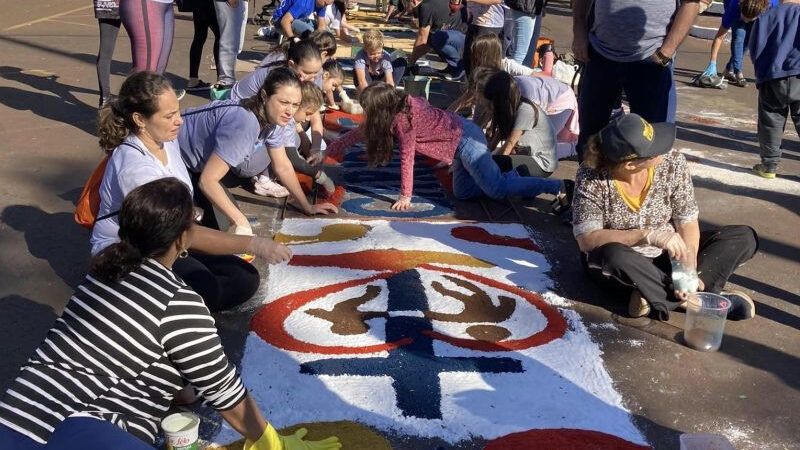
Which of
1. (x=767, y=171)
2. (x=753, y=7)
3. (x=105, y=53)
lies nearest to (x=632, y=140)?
(x=767, y=171)

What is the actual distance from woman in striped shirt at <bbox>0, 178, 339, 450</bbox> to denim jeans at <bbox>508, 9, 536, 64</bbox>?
636cm

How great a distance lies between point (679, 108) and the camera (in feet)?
29.7

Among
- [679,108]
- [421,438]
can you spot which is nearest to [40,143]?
[421,438]

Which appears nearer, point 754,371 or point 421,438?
point 421,438

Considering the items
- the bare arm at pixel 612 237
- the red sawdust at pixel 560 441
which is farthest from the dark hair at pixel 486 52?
the red sawdust at pixel 560 441

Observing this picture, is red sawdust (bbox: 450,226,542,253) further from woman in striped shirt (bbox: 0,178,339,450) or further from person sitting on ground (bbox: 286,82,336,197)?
woman in striped shirt (bbox: 0,178,339,450)

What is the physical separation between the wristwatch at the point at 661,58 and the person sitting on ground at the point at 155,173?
283 centimetres

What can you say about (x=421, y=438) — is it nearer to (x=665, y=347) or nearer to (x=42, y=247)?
(x=665, y=347)

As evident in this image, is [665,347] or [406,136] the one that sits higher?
[406,136]

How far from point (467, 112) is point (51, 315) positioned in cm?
470

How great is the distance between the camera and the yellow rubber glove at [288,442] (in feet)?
8.53

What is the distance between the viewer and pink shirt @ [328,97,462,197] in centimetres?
534

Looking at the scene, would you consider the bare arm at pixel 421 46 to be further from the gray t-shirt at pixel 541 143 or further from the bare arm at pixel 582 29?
the bare arm at pixel 582 29

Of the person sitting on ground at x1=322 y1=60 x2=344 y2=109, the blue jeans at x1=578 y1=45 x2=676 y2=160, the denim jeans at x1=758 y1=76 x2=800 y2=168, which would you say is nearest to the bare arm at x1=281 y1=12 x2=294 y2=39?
the person sitting on ground at x1=322 y1=60 x2=344 y2=109
